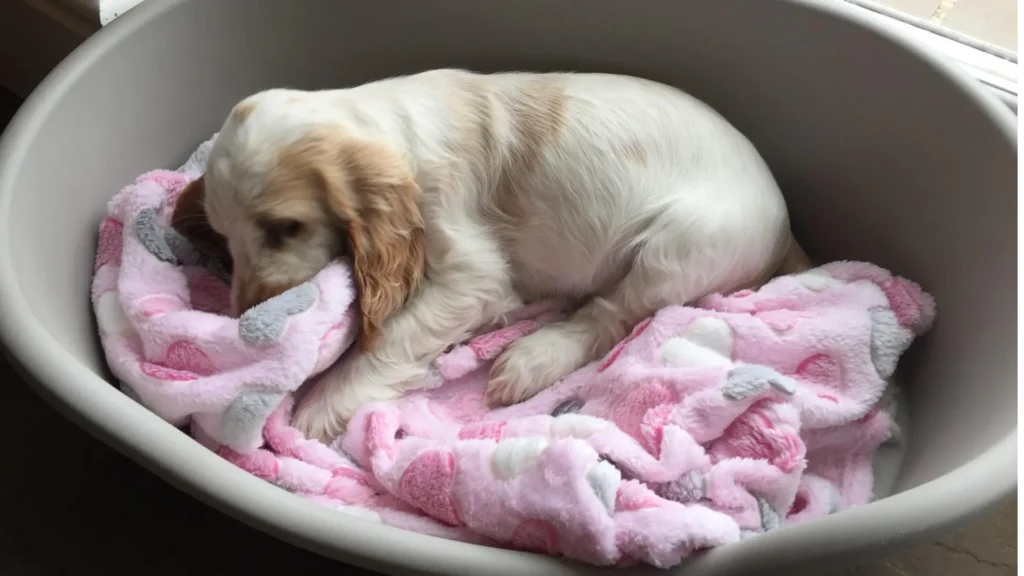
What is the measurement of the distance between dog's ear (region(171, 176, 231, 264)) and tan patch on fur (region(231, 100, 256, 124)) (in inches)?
7.6

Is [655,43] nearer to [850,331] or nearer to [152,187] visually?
[850,331]

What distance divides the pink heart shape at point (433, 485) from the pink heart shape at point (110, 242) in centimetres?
75

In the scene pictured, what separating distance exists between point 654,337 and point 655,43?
71cm

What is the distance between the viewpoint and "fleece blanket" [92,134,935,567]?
1295 mm

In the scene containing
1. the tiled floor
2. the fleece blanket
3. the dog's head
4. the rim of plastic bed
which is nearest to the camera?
the rim of plastic bed

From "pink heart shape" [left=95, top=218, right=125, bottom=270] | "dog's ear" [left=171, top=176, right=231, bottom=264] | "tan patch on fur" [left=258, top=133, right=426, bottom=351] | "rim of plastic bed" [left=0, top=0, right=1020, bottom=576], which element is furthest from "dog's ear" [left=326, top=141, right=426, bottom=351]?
"pink heart shape" [left=95, top=218, right=125, bottom=270]

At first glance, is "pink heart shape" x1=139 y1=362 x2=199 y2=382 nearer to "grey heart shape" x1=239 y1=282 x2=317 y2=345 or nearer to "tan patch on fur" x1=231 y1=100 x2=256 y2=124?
"grey heart shape" x1=239 y1=282 x2=317 y2=345

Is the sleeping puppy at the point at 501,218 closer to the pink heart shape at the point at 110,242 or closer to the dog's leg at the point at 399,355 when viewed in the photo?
the dog's leg at the point at 399,355

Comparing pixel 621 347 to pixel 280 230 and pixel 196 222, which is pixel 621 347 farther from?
pixel 196 222

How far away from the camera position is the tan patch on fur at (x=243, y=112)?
4.72 ft

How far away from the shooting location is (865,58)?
1759mm

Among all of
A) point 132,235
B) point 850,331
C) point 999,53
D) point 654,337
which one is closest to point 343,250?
point 132,235

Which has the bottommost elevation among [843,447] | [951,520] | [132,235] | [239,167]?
[843,447]

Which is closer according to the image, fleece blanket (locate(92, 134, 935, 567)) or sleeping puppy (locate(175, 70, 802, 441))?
fleece blanket (locate(92, 134, 935, 567))
